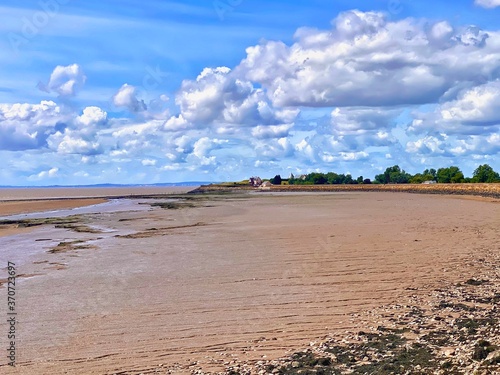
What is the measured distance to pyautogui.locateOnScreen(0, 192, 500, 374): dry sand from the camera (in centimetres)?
847

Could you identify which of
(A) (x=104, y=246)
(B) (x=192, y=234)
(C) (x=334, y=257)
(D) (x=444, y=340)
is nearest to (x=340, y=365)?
(D) (x=444, y=340)

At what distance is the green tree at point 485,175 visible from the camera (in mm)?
114356

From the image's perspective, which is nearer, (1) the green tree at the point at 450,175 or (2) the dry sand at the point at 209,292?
(2) the dry sand at the point at 209,292

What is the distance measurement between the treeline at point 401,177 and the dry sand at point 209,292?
336 feet

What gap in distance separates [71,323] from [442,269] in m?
10.1

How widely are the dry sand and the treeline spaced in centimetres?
10254

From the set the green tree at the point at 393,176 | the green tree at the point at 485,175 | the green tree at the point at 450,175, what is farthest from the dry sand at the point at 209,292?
the green tree at the point at 393,176

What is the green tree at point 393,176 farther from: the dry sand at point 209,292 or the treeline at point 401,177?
the dry sand at point 209,292

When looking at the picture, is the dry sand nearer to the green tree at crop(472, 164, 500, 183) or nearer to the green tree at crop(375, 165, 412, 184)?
the green tree at crop(472, 164, 500, 183)

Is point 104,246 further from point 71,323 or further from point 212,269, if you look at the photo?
point 71,323

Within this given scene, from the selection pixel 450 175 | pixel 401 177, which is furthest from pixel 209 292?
pixel 401 177

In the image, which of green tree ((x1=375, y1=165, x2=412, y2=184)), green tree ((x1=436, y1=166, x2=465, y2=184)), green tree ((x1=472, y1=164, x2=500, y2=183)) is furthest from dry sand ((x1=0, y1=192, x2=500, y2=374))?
green tree ((x1=375, y1=165, x2=412, y2=184))

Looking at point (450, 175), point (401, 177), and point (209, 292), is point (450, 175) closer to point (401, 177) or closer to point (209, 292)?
point (401, 177)

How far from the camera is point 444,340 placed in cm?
801
